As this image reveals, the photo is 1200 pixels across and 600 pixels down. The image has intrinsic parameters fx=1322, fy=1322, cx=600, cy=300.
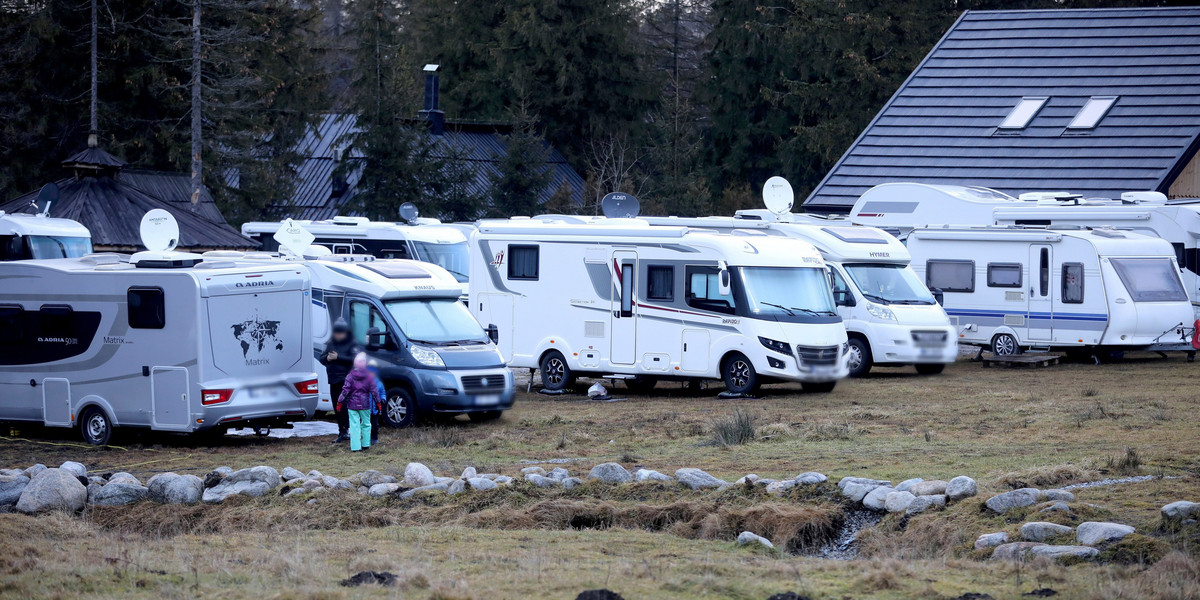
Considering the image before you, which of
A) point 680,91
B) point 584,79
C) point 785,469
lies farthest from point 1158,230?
point 680,91

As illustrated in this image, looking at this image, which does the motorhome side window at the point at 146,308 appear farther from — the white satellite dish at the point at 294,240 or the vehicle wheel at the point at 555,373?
the vehicle wheel at the point at 555,373

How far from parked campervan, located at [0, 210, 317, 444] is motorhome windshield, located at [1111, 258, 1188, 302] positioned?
47.0ft

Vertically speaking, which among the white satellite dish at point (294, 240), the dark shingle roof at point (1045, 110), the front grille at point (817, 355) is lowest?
the front grille at point (817, 355)

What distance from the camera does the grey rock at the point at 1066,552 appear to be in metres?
8.79

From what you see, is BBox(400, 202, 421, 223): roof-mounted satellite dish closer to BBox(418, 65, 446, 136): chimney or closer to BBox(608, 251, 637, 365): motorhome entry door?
BBox(608, 251, 637, 365): motorhome entry door

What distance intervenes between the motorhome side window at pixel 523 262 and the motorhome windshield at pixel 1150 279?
10.1m

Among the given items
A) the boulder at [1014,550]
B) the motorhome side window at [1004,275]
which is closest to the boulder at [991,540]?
the boulder at [1014,550]

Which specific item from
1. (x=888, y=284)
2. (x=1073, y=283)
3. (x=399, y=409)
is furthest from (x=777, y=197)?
(x=399, y=409)

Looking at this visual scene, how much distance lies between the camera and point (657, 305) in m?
20.4

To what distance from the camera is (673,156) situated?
4956 cm

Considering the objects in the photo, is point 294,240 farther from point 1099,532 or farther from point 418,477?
point 1099,532

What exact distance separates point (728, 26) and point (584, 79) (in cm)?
623

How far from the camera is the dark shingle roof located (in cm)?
3073

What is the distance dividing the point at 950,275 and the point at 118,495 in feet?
55.3
